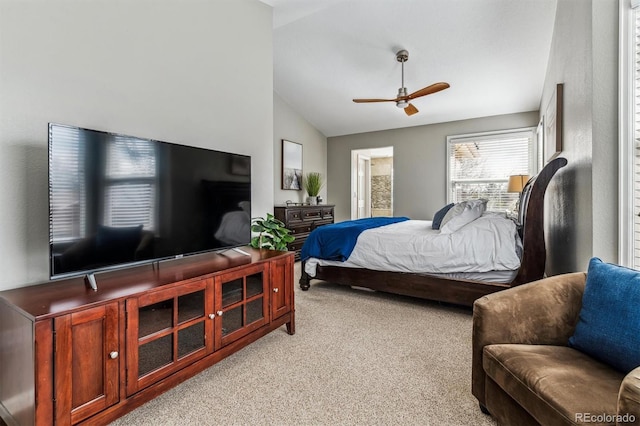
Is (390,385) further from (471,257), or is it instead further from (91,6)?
(91,6)

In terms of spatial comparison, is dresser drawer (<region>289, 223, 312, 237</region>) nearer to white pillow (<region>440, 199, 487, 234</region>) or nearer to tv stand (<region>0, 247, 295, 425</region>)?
white pillow (<region>440, 199, 487, 234</region>)

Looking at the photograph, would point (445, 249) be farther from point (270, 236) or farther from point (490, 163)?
point (490, 163)

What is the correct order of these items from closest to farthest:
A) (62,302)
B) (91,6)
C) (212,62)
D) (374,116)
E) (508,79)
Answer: (62,302) < (91,6) < (212,62) < (508,79) < (374,116)

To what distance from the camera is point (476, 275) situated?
286 centimetres

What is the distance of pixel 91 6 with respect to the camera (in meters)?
1.91

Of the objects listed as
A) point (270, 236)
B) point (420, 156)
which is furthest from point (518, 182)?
point (270, 236)

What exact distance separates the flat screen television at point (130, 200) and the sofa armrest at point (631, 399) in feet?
6.63

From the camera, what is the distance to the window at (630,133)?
1.65 m

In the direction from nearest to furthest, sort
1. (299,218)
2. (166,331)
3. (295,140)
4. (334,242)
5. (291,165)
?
(166,331), (334,242), (299,218), (291,165), (295,140)

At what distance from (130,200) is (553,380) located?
204cm

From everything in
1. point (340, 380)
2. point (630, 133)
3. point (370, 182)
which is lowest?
point (340, 380)

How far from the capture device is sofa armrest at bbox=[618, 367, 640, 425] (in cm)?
79

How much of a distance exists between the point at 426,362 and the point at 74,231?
209 centimetres

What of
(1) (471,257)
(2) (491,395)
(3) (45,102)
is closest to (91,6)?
(3) (45,102)
